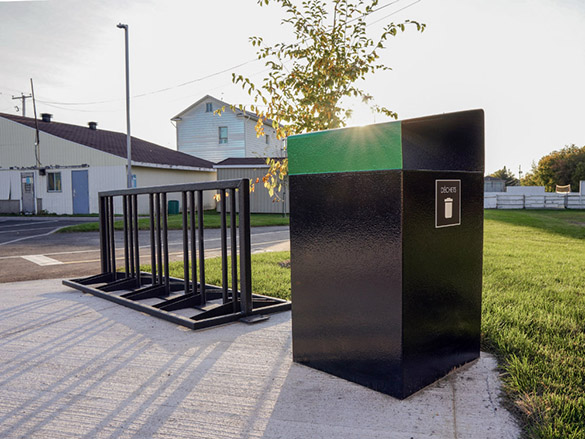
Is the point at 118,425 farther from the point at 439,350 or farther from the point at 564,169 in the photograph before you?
the point at 564,169

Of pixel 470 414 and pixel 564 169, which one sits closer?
pixel 470 414

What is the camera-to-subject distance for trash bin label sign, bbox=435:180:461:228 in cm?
254

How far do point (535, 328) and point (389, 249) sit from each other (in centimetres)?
190

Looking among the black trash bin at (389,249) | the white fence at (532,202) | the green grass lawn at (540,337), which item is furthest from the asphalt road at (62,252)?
the white fence at (532,202)

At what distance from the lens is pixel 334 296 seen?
2697 mm

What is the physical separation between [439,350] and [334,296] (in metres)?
0.67

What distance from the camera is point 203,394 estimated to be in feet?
8.16

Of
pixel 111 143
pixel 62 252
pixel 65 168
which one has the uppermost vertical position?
pixel 111 143

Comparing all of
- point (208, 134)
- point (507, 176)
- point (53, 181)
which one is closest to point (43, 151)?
point (53, 181)

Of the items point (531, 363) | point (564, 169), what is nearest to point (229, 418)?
point (531, 363)

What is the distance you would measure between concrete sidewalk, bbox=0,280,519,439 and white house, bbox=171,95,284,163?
30695 millimetres

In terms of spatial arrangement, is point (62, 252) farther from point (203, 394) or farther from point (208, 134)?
point (208, 134)

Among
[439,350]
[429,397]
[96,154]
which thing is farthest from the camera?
[96,154]

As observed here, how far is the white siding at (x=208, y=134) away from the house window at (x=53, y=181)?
1119cm
